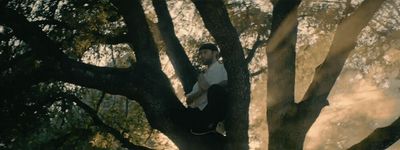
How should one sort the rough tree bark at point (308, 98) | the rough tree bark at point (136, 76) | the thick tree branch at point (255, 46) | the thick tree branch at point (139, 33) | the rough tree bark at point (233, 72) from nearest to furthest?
the rough tree bark at point (233, 72) < the rough tree bark at point (308, 98) < the rough tree bark at point (136, 76) < the thick tree branch at point (139, 33) < the thick tree branch at point (255, 46)

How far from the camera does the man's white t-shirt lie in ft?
21.9

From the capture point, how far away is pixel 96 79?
694cm

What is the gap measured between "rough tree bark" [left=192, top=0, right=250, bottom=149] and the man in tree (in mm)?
146

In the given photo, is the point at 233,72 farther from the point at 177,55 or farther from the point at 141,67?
the point at 177,55

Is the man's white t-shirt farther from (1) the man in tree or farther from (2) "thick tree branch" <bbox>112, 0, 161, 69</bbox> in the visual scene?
(2) "thick tree branch" <bbox>112, 0, 161, 69</bbox>

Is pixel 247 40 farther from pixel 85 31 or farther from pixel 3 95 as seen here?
pixel 3 95

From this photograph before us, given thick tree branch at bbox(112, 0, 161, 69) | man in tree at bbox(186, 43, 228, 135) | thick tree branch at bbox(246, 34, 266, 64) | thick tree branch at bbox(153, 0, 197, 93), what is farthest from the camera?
thick tree branch at bbox(246, 34, 266, 64)

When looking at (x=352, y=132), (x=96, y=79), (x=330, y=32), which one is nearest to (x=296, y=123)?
(x=96, y=79)

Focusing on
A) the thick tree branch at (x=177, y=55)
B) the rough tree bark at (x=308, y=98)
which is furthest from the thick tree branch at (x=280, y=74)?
the thick tree branch at (x=177, y=55)

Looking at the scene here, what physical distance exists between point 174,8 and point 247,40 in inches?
83.4

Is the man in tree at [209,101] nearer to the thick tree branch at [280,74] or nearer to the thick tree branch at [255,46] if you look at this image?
the thick tree branch at [280,74]

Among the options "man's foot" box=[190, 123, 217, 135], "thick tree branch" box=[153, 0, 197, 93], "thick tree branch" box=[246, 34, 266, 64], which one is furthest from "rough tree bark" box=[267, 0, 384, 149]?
"thick tree branch" box=[246, 34, 266, 64]

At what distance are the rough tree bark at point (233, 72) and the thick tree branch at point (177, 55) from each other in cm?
166

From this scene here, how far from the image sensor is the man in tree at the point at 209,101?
645 centimetres
